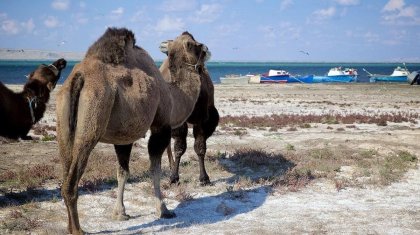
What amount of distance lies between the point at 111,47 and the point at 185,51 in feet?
6.36

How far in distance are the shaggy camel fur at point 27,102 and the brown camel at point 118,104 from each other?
2248mm

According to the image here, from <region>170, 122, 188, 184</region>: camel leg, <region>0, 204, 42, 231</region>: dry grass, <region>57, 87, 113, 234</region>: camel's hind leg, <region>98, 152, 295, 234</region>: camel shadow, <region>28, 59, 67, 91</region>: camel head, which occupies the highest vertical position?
<region>28, 59, 67, 91</region>: camel head

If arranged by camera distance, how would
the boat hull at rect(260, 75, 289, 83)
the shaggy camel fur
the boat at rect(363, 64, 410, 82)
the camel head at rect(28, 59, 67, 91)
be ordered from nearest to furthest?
the shaggy camel fur < the camel head at rect(28, 59, 67, 91) < the boat hull at rect(260, 75, 289, 83) < the boat at rect(363, 64, 410, 82)

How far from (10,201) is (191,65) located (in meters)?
3.71

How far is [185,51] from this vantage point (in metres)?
7.64

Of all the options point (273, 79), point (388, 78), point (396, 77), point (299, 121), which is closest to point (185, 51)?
point (299, 121)

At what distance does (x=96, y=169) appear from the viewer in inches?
381

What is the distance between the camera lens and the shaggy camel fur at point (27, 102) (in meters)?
7.57

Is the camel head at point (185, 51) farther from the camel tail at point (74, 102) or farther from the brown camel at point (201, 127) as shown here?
the camel tail at point (74, 102)

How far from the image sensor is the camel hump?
5.85 meters

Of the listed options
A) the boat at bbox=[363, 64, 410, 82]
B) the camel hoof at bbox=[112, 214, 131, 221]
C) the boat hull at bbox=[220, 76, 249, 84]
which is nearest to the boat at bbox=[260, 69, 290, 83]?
the boat hull at bbox=[220, 76, 249, 84]

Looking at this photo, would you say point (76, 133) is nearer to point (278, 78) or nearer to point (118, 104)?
point (118, 104)

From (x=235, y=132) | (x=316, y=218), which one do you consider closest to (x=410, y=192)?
(x=316, y=218)

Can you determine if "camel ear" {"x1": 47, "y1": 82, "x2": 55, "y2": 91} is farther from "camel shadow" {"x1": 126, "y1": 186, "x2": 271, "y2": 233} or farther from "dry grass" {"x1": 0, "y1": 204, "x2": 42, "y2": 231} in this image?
"camel shadow" {"x1": 126, "y1": 186, "x2": 271, "y2": 233}
